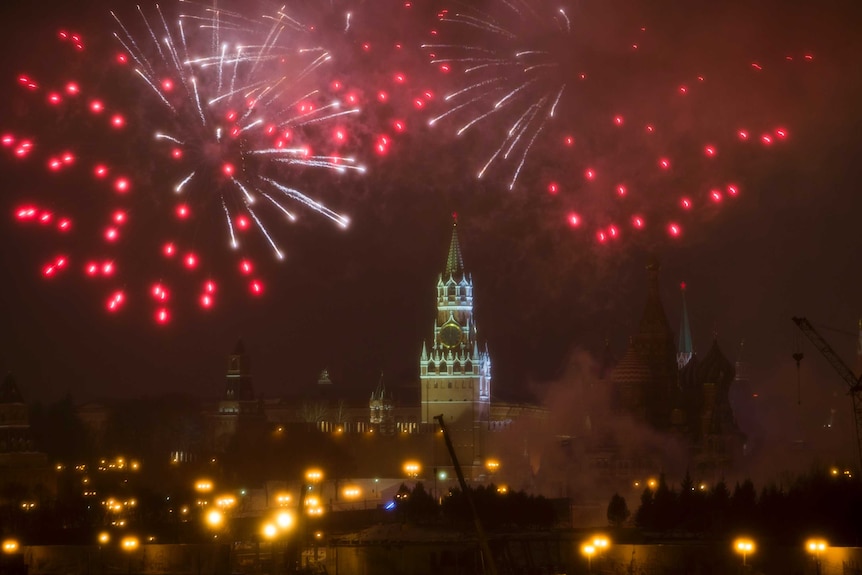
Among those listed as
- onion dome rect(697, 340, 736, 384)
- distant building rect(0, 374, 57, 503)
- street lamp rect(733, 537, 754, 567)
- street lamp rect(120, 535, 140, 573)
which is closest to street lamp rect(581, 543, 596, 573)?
street lamp rect(733, 537, 754, 567)

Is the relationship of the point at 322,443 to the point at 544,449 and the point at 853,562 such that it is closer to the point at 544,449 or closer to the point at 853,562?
the point at 544,449

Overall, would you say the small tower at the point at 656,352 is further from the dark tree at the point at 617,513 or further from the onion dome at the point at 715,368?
the dark tree at the point at 617,513

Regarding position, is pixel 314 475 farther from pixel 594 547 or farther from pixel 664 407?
pixel 664 407

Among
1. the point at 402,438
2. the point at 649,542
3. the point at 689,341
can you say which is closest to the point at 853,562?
the point at 649,542

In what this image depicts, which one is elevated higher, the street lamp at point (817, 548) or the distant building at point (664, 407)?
the distant building at point (664, 407)

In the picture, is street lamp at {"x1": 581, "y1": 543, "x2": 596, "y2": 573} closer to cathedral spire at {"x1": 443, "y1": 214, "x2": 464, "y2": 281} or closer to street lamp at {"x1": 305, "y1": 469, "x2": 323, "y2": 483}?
street lamp at {"x1": 305, "y1": 469, "x2": 323, "y2": 483}

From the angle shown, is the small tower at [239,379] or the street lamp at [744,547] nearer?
the street lamp at [744,547]

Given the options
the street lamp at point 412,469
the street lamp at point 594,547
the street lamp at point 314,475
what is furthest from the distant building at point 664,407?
the street lamp at point 594,547

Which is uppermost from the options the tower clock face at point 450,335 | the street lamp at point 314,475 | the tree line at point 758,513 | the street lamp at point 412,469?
the tower clock face at point 450,335
